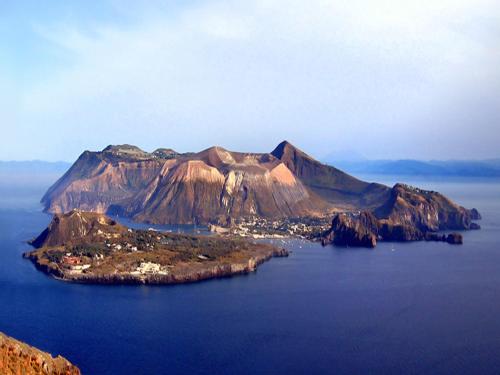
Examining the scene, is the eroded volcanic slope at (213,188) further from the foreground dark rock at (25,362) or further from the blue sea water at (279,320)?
the foreground dark rock at (25,362)

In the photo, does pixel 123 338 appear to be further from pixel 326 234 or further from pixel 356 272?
pixel 326 234

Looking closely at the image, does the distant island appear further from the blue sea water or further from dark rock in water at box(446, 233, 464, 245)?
the blue sea water

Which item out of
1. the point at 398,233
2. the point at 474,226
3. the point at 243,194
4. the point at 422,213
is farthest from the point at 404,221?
the point at 243,194

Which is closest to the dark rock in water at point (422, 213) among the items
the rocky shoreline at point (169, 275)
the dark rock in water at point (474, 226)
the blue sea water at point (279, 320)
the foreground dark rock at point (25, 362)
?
the dark rock in water at point (474, 226)

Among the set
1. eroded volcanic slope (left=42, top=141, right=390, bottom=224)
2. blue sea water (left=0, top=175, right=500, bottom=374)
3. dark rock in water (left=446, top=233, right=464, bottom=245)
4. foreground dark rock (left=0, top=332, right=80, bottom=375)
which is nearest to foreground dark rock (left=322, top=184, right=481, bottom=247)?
dark rock in water (left=446, top=233, right=464, bottom=245)

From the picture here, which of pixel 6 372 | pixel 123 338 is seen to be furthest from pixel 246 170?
pixel 6 372

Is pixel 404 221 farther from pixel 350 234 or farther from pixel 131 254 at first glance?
pixel 131 254
